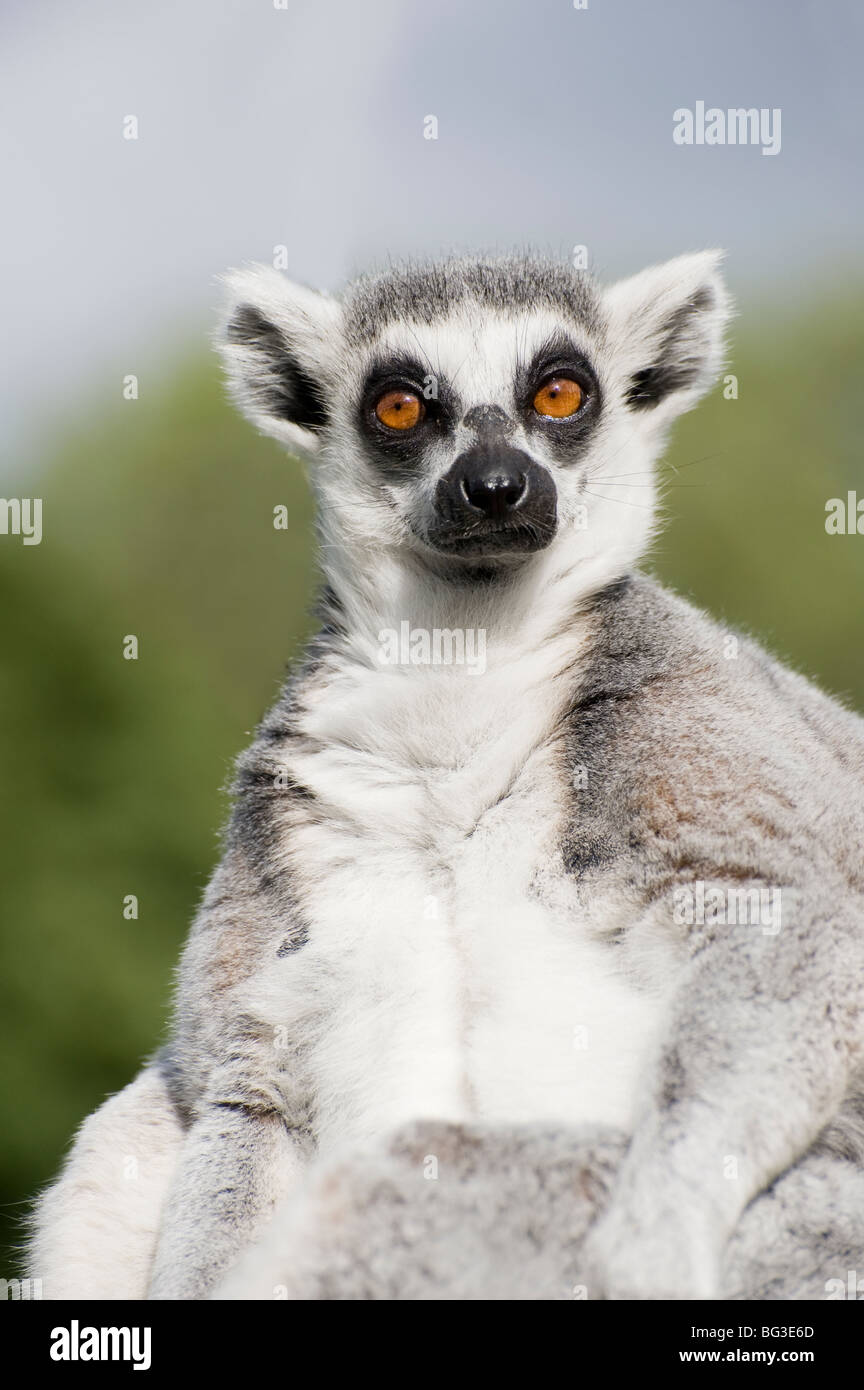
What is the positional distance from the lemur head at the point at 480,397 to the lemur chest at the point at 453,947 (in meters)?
0.50

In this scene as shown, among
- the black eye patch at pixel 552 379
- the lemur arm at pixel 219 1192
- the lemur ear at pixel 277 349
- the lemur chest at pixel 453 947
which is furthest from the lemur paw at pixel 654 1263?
the lemur ear at pixel 277 349

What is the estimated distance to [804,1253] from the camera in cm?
240

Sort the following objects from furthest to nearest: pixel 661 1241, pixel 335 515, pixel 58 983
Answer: pixel 58 983
pixel 335 515
pixel 661 1241

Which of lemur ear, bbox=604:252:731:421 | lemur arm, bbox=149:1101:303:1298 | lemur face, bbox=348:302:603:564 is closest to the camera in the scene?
lemur arm, bbox=149:1101:303:1298

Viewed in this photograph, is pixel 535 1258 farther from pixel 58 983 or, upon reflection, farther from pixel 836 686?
pixel 836 686

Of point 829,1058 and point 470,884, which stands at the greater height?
point 470,884

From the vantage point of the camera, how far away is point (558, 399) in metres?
3.62

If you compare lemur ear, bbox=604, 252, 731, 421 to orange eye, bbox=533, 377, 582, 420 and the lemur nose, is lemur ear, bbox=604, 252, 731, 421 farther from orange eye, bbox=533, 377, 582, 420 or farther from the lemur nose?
the lemur nose

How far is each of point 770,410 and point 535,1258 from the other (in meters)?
20.6

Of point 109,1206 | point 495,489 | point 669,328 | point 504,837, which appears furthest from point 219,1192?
point 669,328

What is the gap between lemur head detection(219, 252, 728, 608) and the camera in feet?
11.2

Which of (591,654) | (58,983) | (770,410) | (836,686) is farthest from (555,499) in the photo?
(770,410)

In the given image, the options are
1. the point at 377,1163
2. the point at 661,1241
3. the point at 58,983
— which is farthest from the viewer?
the point at 58,983

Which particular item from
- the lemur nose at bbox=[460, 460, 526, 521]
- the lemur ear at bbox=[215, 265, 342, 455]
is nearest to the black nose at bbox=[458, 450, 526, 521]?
the lemur nose at bbox=[460, 460, 526, 521]
